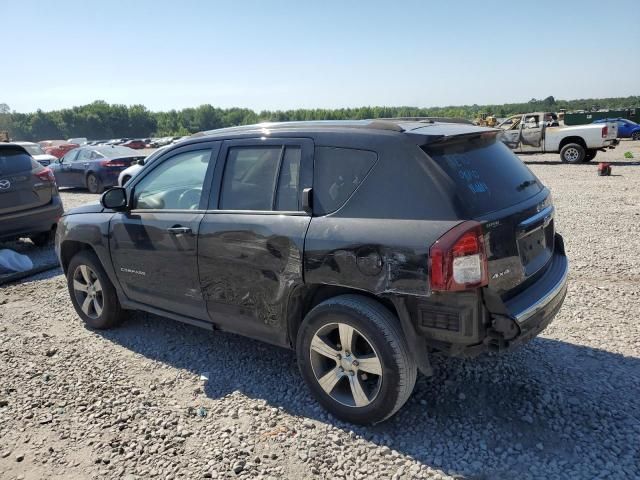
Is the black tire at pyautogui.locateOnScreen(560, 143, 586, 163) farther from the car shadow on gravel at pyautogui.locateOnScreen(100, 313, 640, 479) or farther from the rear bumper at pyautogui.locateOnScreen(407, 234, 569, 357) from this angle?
the rear bumper at pyautogui.locateOnScreen(407, 234, 569, 357)

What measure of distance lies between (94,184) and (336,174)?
553 inches

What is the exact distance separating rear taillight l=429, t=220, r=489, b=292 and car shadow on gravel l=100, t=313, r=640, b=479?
981 millimetres

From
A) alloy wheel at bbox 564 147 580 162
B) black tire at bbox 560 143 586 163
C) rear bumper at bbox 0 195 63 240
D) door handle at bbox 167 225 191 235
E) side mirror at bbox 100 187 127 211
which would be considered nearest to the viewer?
door handle at bbox 167 225 191 235

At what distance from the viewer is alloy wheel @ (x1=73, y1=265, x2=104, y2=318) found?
15.3 ft

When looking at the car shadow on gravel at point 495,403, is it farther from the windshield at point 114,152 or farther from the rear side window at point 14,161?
the windshield at point 114,152

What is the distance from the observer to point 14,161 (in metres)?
7.71

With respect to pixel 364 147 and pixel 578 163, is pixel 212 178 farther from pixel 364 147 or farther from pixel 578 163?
pixel 578 163

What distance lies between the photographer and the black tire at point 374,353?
277cm

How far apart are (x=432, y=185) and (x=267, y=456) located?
5.95 feet

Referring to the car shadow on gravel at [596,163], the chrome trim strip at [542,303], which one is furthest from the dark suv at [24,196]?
the car shadow on gravel at [596,163]

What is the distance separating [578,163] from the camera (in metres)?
17.8

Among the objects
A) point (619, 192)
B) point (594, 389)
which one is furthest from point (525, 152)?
point (594, 389)

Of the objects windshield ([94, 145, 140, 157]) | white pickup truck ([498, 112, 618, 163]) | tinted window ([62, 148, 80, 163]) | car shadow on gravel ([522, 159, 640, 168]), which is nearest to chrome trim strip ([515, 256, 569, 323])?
white pickup truck ([498, 112, 618, 163])

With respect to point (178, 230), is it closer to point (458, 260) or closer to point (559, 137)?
point (458, 260)
